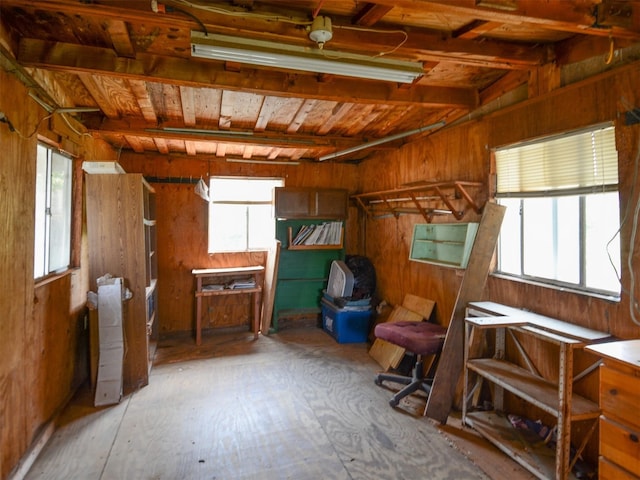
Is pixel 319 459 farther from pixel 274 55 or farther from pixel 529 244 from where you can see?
pixel 274 55

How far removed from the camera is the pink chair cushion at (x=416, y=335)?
9.36 ft

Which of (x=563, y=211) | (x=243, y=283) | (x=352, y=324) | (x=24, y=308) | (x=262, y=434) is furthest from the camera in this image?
(x=243, y=283)

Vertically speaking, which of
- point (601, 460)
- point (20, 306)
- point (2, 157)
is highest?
point (2, 157)

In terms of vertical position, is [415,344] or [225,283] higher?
[225,283]

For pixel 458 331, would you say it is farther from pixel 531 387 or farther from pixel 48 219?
pixel 48 219

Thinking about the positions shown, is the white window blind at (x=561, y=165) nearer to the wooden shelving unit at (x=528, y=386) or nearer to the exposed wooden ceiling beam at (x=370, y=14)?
the wooden shelving unit at (x=528, y=386)

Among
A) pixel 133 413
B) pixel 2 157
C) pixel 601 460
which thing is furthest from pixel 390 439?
pixel 2 157

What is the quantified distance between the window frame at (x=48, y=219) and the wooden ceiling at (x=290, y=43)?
34 centimetres

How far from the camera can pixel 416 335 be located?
2949mm

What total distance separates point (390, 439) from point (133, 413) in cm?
191

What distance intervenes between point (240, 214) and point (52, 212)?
7.70ft

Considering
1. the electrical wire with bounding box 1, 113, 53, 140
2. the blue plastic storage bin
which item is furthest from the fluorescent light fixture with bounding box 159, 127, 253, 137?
the blue plastic storage bin

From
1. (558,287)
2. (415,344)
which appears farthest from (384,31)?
(415,344)

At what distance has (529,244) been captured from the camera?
2.59 metres
